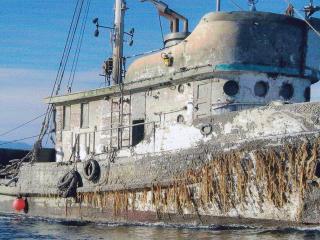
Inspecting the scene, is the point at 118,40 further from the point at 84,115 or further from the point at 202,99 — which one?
the point at 202,99

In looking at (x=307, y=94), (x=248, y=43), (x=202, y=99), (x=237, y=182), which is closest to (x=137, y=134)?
(x=202, y=99)

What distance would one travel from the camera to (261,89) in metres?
12.7

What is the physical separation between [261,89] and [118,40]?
5334 millimetres

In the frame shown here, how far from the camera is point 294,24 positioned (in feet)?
42.5

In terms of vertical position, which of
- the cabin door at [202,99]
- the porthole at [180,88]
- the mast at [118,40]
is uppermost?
the mast at [118,40]

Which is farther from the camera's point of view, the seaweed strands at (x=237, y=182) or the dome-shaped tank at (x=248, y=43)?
the dome-shaped tank at (x=248, y=43)

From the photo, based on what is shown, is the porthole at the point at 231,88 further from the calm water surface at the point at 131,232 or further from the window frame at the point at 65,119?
the window frame at the point at 65,119

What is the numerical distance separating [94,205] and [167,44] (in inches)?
165

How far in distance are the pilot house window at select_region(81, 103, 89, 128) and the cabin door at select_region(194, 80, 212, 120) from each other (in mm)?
3755

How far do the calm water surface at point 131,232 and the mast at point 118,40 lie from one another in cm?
447

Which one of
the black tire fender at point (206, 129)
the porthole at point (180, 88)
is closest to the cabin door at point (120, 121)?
the porthole at point (180, 88)

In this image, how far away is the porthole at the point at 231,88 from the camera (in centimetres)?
1250

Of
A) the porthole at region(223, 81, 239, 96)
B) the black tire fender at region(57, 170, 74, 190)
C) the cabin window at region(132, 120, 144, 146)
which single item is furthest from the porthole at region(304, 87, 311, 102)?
the black tire fender at region(57, 170, 74, 190)

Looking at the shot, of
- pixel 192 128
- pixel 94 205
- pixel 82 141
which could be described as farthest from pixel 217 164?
pixel 82 141
